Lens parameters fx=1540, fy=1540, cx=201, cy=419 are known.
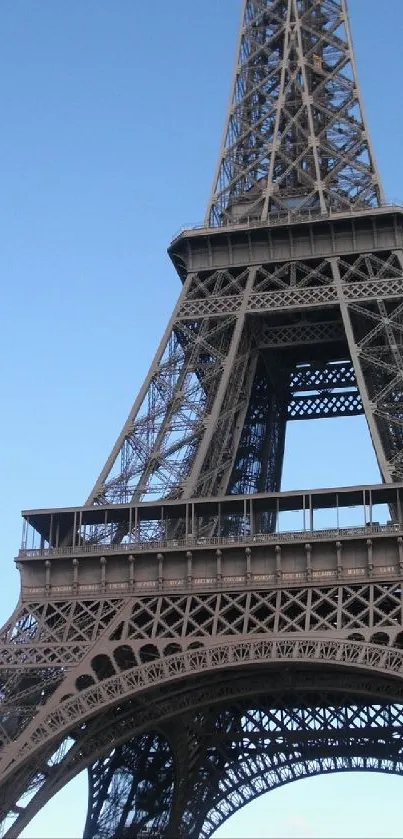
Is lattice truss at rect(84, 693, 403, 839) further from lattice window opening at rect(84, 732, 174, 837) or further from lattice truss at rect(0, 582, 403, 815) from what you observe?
lattice truss at rect(0, 582, 403, 815)

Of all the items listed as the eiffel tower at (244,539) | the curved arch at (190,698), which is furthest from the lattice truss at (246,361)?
the curved arch at (190,698)

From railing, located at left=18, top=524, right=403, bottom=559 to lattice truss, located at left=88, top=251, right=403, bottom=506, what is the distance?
1.76 meters

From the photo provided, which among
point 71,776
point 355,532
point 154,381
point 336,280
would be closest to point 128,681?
point 71,776

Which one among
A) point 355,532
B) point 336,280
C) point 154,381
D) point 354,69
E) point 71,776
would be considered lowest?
point 71,776

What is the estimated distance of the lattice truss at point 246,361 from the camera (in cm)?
4444

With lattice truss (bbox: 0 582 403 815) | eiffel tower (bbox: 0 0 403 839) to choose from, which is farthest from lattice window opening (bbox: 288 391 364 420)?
lattice truss (bbox: 0 582 403 815)

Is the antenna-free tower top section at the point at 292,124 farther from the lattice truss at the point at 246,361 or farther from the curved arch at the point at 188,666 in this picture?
the curved arch at the point at 188,666

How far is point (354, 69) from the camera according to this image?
53312 mm

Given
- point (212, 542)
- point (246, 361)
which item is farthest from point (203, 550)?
point (246, 361)

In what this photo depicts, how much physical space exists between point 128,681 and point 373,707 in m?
12.0

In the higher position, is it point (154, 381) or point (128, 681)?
point (154, 381)

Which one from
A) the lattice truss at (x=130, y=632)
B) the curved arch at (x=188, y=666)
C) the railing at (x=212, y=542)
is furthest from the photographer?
the railing at (x=212, y=542)

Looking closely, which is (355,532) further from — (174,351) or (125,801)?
(125,801)

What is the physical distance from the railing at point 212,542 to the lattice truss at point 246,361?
1765 mm
